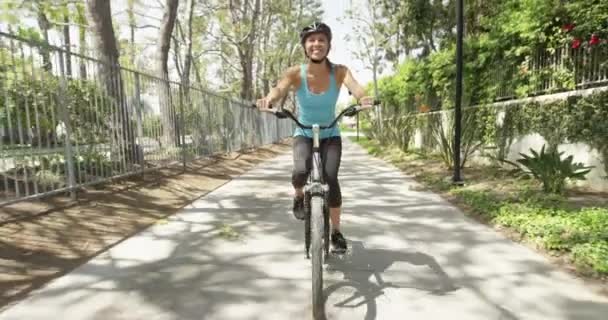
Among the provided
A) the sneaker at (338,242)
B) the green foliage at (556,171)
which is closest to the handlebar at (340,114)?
the sneaker at (338,242)

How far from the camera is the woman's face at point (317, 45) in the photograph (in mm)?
3135

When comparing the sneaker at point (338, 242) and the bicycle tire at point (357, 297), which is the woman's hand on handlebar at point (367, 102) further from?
the bicycle tire at point (357, 297)

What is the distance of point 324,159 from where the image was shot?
10.3 feet

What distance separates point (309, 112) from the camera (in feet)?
10.7

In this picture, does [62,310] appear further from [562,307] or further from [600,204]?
[600,204]

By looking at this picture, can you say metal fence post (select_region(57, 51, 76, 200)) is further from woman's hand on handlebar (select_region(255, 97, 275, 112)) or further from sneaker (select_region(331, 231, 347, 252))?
sneaker (select_region(331, 231, 347, 252))

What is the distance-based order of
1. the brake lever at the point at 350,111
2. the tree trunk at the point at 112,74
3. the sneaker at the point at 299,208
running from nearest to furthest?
the brake lever at the point at 350,111 < the sneaker at the point at 299,208 < the tree trunk at the point at 112,74

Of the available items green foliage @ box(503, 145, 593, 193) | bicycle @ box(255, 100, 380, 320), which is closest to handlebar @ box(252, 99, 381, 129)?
bicycle @ box(255, 100, 380, 320)

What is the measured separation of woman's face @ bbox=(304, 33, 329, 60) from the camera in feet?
10.3

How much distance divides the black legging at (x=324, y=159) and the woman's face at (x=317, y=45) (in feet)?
2.18

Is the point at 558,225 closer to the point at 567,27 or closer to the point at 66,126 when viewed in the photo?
the point at 567,27

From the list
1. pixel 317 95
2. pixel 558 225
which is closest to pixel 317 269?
pixel 317 95

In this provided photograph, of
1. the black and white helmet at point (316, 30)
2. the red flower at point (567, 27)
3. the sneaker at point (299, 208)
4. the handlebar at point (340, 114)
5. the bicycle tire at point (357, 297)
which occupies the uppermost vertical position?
the red flower at point (567, 27)

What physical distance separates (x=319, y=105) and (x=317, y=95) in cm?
8
